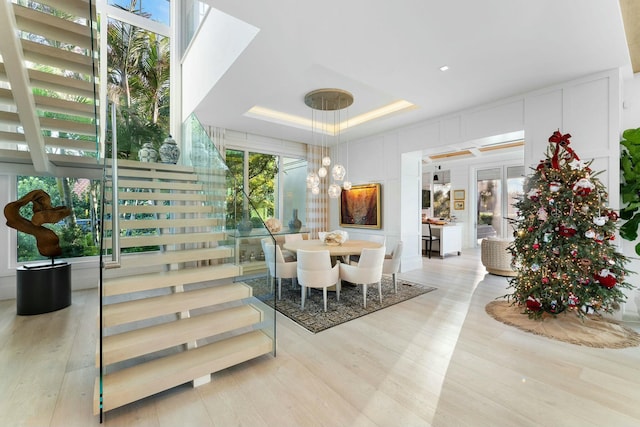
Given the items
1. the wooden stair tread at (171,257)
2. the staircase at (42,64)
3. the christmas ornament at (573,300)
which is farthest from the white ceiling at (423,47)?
the christmas ornament at (573,300)

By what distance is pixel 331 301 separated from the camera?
4.07 m

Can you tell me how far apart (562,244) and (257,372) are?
11.9ft

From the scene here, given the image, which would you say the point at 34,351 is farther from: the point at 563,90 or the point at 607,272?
the point at 563,90

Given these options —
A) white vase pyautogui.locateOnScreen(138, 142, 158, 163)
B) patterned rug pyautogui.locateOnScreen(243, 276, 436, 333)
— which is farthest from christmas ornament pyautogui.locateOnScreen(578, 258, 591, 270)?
white vase pyautogui.locateOnScreen(138, 142, 158, 163)

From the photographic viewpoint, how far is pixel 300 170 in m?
7.35

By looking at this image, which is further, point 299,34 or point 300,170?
point 300,170

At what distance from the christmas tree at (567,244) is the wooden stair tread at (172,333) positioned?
3.34m

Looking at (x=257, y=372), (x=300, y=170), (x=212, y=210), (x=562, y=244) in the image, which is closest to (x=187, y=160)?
(x=212, y=210)

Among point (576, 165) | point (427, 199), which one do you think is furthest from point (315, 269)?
point (427, 199)

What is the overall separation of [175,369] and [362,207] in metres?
5.29

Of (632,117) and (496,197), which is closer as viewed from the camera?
(632,117)

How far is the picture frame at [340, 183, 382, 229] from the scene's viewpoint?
634 cm

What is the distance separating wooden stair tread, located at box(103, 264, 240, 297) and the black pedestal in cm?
224

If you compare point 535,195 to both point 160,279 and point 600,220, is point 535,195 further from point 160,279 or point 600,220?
point 160,279
